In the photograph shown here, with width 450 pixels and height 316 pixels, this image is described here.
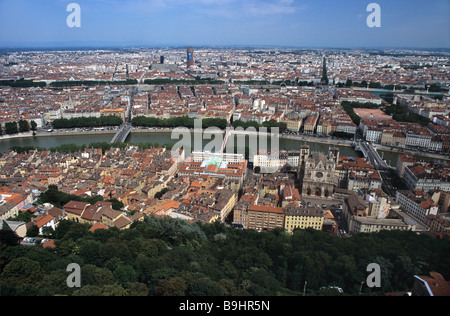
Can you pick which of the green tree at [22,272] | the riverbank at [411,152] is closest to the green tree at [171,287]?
the green tree at [22,272]

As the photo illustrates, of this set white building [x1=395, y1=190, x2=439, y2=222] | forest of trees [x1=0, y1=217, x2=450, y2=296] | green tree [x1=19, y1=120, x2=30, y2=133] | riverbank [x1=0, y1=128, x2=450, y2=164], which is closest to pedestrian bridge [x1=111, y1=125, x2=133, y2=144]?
riverbank [x1=0, y1=128, x2=450, y2=164]

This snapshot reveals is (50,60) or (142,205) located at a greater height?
(50,60)

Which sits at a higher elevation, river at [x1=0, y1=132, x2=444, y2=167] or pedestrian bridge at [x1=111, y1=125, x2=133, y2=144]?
pedestrian bridge at [x1=111, y1=125, x2=133, y2=144]

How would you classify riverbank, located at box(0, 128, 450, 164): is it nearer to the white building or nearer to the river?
the river

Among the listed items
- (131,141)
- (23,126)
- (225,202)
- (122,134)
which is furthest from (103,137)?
(225,202)

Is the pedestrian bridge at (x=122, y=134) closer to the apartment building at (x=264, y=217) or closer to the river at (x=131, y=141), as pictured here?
the river at (x=131, y=141)
